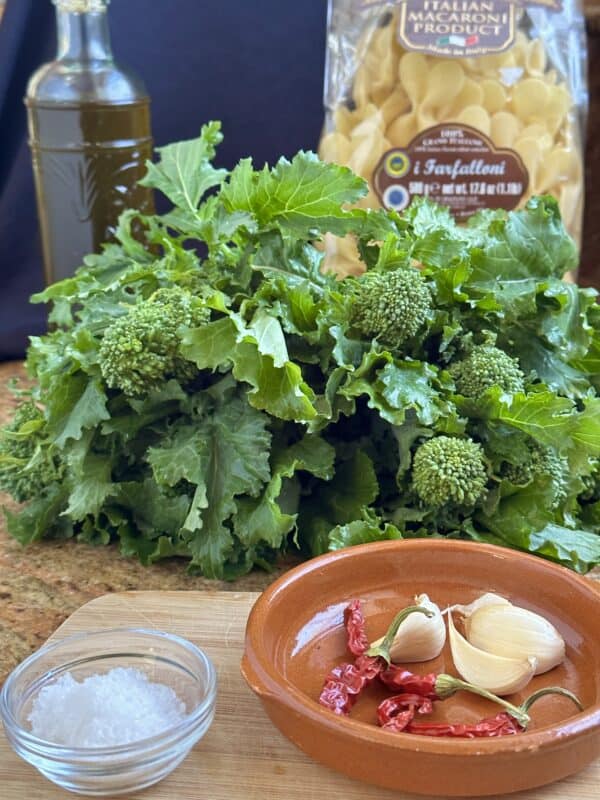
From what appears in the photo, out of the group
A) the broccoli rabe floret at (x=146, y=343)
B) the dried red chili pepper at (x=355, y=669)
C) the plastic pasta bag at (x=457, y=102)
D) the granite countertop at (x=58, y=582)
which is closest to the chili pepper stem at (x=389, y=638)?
the dried red chili pepper at (x=355, y=669)

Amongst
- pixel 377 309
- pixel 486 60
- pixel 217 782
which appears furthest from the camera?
pixel 486 60

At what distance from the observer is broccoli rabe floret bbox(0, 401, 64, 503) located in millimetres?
1037

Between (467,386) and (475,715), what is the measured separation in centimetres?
34

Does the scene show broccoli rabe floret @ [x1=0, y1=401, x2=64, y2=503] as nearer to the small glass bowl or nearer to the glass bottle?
the small glass bowl

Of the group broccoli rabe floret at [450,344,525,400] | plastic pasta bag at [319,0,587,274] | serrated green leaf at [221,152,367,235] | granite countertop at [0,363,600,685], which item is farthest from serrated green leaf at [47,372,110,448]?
plastic pasta bag at [319,0,587,274]

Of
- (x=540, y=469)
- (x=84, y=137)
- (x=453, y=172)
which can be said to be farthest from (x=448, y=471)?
(x=84, y=137)

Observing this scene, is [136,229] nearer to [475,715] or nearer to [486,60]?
[486,60]

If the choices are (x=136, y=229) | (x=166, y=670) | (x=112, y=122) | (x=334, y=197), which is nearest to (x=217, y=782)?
(x=166, y=670)

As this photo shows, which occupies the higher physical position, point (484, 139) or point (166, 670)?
point (484, 139)

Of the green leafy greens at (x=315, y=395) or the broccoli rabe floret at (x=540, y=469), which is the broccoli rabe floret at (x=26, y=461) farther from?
the broccoli rabe floret at (x=540, y=469)

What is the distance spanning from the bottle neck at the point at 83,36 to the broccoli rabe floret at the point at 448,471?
96 cm

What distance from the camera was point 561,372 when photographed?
102 centimetres

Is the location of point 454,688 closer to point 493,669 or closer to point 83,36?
point 493,669

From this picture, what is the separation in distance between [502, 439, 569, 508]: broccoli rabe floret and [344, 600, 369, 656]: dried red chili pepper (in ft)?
0.75
